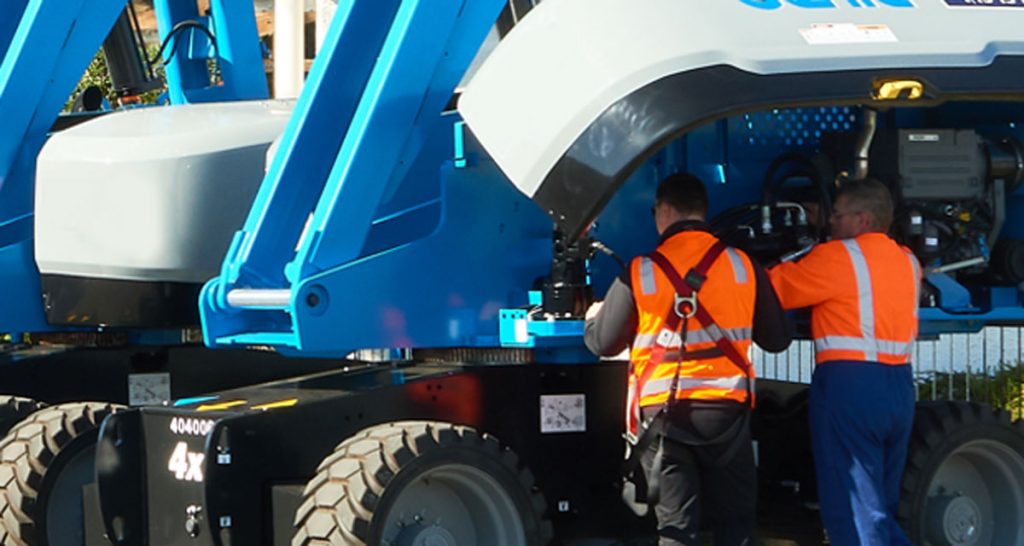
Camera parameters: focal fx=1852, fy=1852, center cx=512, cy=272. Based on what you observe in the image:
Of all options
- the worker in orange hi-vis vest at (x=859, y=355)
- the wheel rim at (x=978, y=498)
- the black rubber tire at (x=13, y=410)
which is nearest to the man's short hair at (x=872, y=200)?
the worker in orange hi-vis vest at (x=859, y=355)

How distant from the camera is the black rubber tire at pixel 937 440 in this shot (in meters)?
7.22

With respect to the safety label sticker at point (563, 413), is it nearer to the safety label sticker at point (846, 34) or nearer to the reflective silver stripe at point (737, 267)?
the reflective silver stripe at point (737, 267)

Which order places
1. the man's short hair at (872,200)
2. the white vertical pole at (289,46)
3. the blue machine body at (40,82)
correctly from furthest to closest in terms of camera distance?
the white vertical pole at (289,46)
the blue machine body at (40,82)
the man's short hair at (872,200)

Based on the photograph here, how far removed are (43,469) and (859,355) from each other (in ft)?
11.5

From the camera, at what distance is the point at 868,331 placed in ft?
22.5

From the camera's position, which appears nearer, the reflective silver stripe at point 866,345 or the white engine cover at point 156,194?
the reflective silver stripe at point 866,345

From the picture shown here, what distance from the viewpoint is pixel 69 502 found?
26.7 feet

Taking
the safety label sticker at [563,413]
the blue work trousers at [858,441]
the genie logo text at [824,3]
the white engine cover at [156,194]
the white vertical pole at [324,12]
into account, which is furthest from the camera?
the white vertical pole at [324,12]

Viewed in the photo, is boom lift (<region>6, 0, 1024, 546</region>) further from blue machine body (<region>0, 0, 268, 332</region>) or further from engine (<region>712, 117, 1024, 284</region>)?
blue machine body (<region>0, 0, 268, 332</region>)

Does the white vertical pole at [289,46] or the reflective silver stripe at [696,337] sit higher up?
the white vertical pole at [289,46]

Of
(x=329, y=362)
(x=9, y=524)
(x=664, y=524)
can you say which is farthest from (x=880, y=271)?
(x=9, y=524)

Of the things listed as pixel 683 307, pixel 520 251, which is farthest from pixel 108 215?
pixel 683 307

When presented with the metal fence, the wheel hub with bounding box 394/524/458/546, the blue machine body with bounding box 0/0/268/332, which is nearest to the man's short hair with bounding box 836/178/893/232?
the wheel hub with bounding box 394/524/458/546

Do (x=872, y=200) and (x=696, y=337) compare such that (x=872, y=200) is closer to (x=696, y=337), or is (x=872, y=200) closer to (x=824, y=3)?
(x=824, y=3)
